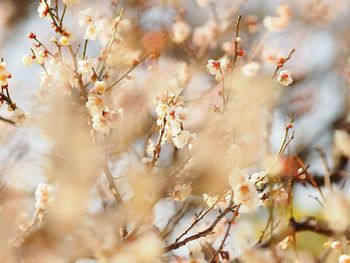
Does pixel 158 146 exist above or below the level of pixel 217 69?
below

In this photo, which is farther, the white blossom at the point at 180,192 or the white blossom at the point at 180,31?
the white blossom at the point at 180,31

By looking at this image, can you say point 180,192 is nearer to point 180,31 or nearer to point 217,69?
point 217,69

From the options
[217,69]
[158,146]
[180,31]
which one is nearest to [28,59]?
[158,146]

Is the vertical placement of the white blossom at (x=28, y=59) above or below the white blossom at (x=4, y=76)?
above

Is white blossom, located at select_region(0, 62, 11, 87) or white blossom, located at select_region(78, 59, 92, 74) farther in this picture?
white blossom, located at select_region(78, 59, 92, 74)

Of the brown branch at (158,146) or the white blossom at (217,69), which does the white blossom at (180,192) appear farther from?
the white blossom at (217,69)

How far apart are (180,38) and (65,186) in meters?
2.79

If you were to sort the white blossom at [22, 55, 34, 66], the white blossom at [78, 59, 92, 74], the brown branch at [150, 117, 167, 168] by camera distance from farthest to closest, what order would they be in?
the white blossom at [22, 55, 34, 66] < the white blossom at [78, 59, 92, 74] < the brown branch at [150, 117, 167, 168]

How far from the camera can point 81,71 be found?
3.17m

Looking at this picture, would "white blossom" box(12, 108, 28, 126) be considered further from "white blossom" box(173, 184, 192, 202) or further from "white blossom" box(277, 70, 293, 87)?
"white blossom" box(277, 70, 293, 87)

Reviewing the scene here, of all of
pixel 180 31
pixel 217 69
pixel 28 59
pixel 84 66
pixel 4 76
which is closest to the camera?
pixel 4 76

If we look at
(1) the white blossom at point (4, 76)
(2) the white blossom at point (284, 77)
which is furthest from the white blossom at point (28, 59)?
(2) the white blossom at point (284, 77)

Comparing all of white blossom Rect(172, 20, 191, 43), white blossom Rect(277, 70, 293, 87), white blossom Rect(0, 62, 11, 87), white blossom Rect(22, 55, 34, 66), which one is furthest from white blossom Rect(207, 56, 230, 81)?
white blossom Rect(172, 20, 191, 43)

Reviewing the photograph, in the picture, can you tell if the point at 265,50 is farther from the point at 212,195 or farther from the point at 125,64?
the point at 212,195
